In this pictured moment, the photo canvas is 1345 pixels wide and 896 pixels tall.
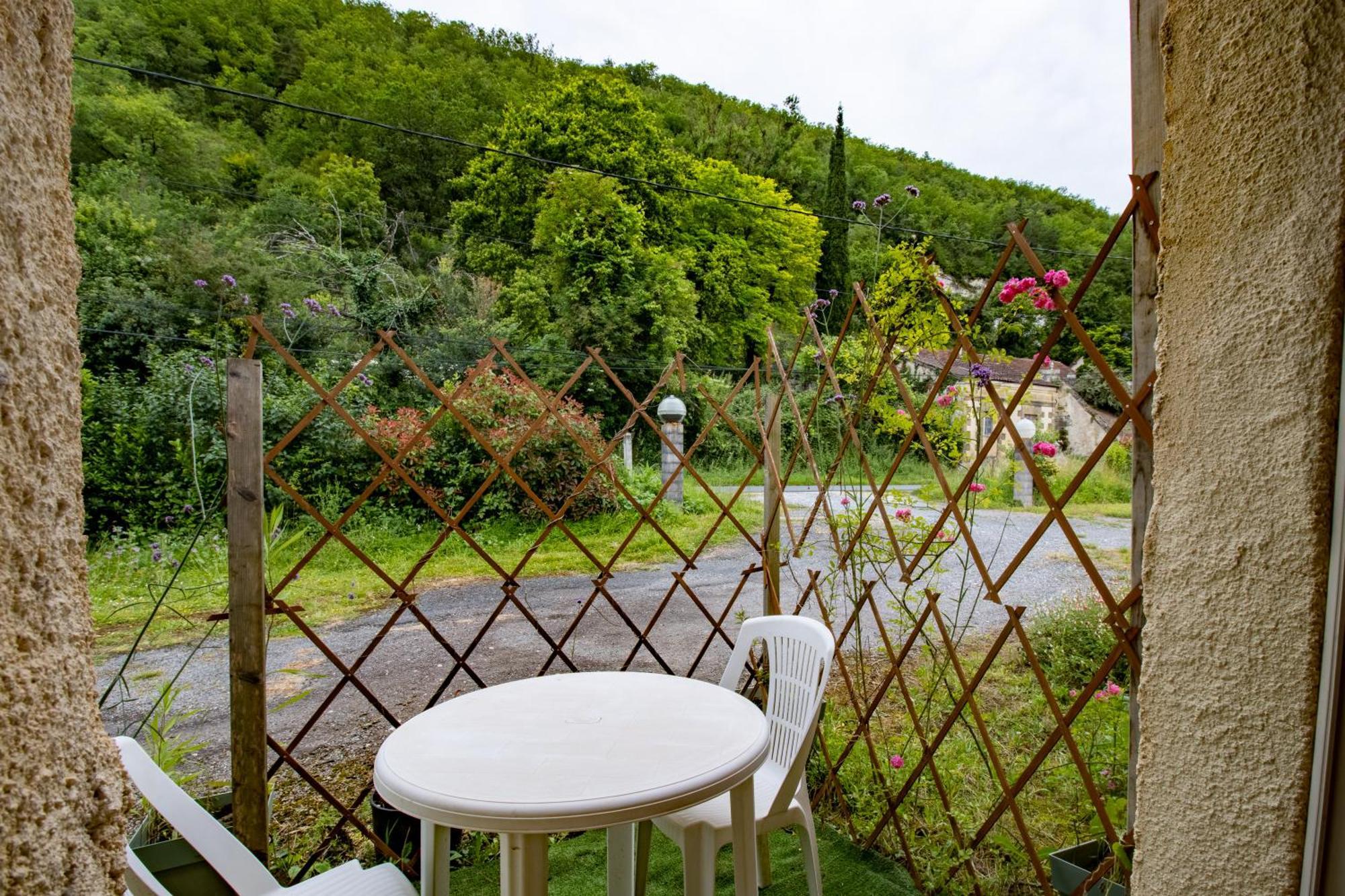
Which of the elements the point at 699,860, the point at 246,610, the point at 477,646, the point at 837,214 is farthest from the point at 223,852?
the point at 837,214

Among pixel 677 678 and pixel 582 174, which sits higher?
pixel 582 174

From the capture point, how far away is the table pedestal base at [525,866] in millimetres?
1031

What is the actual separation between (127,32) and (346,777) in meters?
11.4

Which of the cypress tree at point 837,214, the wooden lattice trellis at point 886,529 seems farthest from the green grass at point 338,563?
the cypress tree at point 837,214

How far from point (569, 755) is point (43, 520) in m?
0.90

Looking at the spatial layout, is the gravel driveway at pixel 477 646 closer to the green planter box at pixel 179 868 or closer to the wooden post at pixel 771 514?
the wooden post at pixel 771 514

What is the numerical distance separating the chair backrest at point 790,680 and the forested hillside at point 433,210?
94 centimetres

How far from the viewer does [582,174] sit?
12.6 meters

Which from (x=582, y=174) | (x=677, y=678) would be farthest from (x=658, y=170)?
(x=677, y=678)

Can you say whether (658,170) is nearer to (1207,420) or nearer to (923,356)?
(923,356)

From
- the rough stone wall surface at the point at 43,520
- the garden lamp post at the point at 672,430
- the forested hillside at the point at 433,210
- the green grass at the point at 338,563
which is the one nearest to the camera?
the rough stone wall surface at the point at 43,520

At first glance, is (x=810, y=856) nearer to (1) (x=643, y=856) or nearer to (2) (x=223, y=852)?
(1) (x=643, y=856)

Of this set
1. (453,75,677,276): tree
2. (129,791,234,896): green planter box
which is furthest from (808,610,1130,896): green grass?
(453,75,677,276): tree

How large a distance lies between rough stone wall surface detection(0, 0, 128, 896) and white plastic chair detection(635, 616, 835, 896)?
105 centimetres
